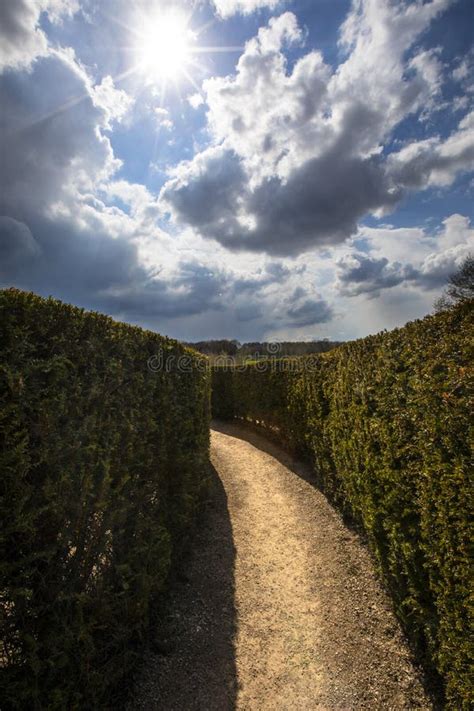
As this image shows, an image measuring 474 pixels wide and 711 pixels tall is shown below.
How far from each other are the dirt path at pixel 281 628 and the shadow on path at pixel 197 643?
0.04ft

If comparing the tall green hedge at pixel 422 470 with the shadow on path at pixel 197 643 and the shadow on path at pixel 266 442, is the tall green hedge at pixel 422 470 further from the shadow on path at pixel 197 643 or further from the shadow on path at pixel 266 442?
the shadow on path at pixel 266 442

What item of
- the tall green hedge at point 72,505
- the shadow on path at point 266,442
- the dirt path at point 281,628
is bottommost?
the dirt path at point 281,628

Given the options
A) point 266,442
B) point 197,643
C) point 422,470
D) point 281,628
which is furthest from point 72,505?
point 266,442

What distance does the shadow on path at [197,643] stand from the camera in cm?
372

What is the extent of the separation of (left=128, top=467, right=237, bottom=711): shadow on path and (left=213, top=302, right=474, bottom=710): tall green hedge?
2371 millimetres

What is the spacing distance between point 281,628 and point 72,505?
3.74m

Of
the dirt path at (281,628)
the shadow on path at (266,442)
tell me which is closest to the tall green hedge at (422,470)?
the dirt path at (281,628)

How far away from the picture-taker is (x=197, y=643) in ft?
14.6

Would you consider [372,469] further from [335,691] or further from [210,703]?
[210,703]

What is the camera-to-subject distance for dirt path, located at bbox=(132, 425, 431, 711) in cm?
379

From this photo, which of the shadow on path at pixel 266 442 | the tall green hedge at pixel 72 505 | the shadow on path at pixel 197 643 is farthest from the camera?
the shadow on path at pixel 266 442

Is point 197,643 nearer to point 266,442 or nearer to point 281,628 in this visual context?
point 281,628

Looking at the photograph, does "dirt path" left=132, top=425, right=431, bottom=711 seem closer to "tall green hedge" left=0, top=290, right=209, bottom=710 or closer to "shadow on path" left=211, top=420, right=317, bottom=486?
"tall green hedge" left=0, top=290, right=209, bottom=710

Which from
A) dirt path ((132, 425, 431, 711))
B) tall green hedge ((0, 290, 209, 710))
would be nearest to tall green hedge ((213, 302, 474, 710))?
dirt path ((132, 425, 431, 711))
